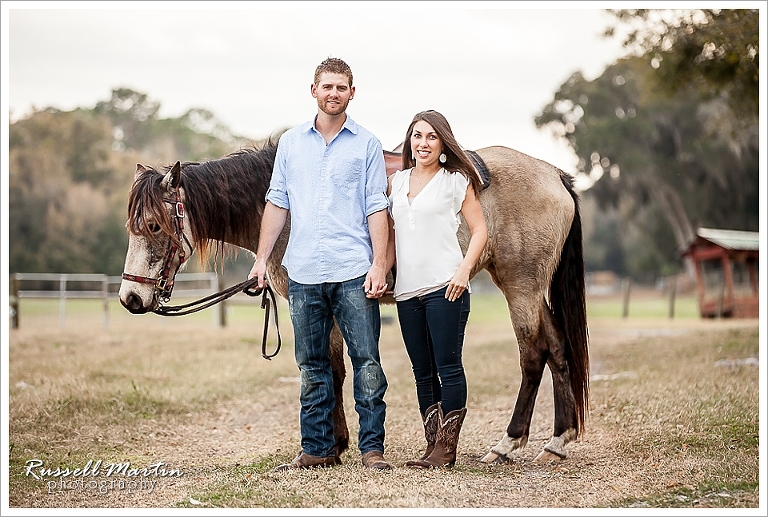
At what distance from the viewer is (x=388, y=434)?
5.42 meters

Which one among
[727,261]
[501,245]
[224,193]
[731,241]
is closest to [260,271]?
[224,193]

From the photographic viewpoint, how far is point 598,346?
1252 centimetres

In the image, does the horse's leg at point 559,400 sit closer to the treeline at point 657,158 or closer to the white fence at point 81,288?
the white fence at point 81,288

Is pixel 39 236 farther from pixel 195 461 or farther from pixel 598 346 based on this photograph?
pixel 195 461

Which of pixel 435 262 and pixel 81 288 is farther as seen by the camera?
pixel 81 288

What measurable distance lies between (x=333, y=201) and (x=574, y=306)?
1859 millimetres

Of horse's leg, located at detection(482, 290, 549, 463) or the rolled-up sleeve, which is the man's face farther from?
horse's leg, located at detection(482, 290, 549, 463)

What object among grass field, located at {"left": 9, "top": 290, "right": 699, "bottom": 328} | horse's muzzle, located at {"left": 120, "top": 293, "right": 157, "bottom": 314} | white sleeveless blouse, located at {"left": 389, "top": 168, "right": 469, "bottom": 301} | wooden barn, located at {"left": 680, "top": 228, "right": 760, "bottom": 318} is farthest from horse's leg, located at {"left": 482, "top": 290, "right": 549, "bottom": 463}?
wooden barn, located at {"left": 680, "top": 228, "right": 760, "bottom": 318}

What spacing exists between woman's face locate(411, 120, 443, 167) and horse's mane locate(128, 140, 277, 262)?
98cm

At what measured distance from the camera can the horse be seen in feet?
13.4

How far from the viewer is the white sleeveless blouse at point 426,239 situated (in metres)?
3.92

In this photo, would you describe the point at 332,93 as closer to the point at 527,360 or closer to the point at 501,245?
the point at 501,245

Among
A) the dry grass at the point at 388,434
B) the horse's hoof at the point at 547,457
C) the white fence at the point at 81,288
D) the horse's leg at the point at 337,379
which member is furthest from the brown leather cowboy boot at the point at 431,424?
the white fence at the point at 81,288

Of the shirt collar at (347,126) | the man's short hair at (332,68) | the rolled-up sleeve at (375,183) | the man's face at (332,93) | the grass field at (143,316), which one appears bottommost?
the grass field at (143,316)
